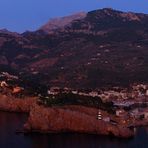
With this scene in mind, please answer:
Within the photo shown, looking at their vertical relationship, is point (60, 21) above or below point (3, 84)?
above

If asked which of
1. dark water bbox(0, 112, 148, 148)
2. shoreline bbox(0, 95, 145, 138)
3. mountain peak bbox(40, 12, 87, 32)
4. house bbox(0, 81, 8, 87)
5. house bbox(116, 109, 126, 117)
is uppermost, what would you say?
mountain peak bbox(40, 12, 87, 32)

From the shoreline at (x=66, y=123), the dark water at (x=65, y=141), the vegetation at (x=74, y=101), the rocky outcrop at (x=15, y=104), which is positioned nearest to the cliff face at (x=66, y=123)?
the shoreline at (x=66, y=123)

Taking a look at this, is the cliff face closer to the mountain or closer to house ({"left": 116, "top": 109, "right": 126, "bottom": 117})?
house ({"left": 116, "top": 109, "right": 126, "bottom": 117})

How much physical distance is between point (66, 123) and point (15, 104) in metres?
17.5

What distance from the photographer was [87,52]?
130 meters

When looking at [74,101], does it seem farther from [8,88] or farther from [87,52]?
[87,52]

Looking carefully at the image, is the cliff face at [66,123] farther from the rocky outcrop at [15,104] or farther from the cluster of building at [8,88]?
the cluster of building at [8,88]

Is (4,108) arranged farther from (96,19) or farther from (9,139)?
(96,19)

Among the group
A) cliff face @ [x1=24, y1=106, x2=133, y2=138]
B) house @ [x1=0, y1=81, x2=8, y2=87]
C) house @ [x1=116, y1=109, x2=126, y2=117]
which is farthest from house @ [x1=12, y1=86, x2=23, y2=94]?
cliff face @ [x1=24, y1=106, x2=133, y2=138]

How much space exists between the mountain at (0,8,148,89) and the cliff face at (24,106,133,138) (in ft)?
112

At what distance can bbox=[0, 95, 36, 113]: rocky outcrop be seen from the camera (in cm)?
7950

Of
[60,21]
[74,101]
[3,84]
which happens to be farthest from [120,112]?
[60,21]

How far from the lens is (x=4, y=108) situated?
80.5 metres

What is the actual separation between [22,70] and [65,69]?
12598mm
